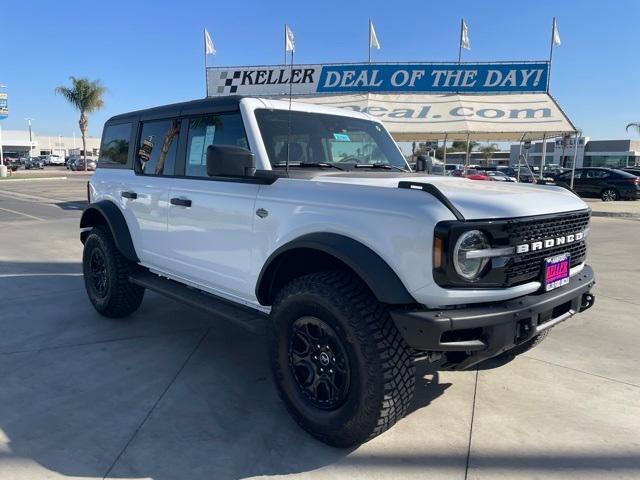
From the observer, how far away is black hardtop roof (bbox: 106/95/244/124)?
3646mm

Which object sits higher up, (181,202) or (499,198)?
(499,198)

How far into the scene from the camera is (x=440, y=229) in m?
2.33

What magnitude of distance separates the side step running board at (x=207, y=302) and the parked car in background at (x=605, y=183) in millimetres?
20797

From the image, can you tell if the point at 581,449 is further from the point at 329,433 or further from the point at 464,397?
the point at 329,433

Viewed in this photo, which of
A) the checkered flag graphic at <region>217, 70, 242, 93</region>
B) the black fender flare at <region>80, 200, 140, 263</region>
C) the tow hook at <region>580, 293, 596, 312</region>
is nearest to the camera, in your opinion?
the tow hook at <region>580, 293, 596, 312</region>

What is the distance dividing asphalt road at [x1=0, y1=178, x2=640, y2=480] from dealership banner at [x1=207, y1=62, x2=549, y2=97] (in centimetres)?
1544

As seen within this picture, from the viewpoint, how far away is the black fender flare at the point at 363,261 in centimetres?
243

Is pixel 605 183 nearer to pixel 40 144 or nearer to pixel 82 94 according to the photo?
pixel 82 94

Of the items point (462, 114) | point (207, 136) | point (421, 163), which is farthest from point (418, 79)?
point (207, 136)

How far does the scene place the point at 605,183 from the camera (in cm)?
2170

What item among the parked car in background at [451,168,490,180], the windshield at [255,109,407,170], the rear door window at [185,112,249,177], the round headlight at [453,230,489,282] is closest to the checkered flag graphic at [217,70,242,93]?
the parked car in background at [451,168,490,180]

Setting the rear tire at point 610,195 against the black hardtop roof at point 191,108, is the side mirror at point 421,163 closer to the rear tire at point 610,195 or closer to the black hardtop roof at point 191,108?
the black hardtop roof at point 191,108

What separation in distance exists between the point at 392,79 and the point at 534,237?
17.6 m

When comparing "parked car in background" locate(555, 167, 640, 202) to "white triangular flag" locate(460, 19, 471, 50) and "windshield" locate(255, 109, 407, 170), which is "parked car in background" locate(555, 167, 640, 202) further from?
"windshield" locate(255, 109, 407, 170)
